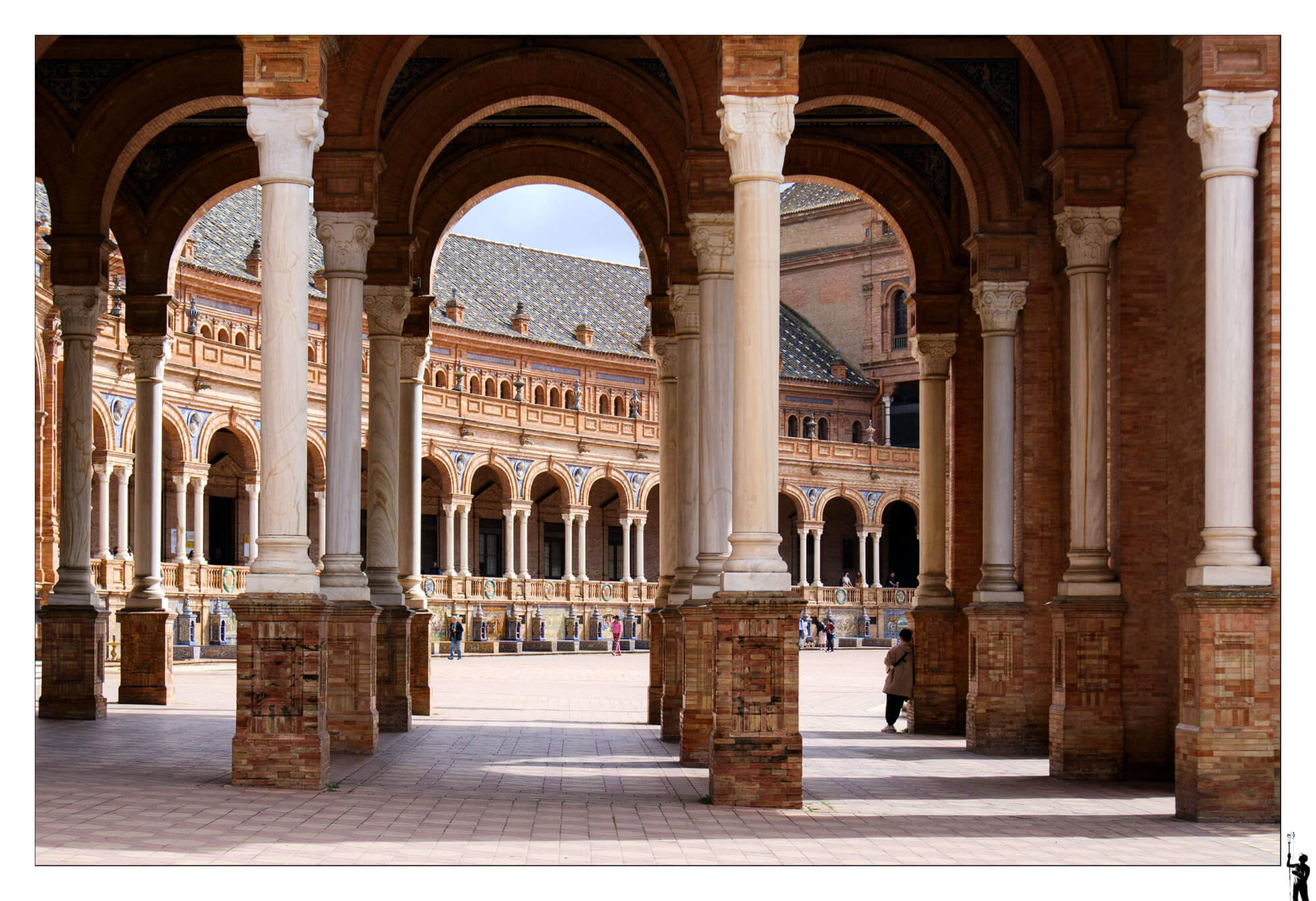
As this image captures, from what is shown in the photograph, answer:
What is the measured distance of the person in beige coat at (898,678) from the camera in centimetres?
1897

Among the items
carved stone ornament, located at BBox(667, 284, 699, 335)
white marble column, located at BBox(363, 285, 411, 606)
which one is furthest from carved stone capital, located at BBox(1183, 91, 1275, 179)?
white marble column, located at BBox(363, 285, 411, 606)

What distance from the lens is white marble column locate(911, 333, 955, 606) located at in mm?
19172

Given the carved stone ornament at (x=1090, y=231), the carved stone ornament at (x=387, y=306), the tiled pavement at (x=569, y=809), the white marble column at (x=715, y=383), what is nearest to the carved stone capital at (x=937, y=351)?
the tiled pavement at (x=569, y=809)

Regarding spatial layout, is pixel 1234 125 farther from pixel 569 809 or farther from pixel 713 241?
pixel 569 809

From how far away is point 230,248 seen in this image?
4619 cm

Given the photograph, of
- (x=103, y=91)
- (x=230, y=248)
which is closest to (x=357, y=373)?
(x=103, y=91)

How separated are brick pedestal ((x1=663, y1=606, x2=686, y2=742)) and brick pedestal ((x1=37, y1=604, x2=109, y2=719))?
649 cm

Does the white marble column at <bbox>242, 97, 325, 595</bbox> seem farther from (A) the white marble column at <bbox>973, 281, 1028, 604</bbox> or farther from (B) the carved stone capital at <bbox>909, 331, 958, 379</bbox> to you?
(B) the carved stone capital at <bbox>909, 331, 958, 379</bbox>

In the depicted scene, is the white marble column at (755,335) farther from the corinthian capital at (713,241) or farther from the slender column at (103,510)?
the slender column at (103,510)

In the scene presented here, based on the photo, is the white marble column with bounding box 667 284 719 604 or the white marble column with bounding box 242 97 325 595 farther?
the white marble column with bounding box 667 284 719 604

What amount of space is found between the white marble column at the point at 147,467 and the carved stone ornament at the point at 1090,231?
11.5 meters

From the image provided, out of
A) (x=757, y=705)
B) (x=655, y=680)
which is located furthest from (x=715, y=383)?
(x=655, y=680)

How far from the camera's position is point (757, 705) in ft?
37.3

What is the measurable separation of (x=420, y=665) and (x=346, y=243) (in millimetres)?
7029
